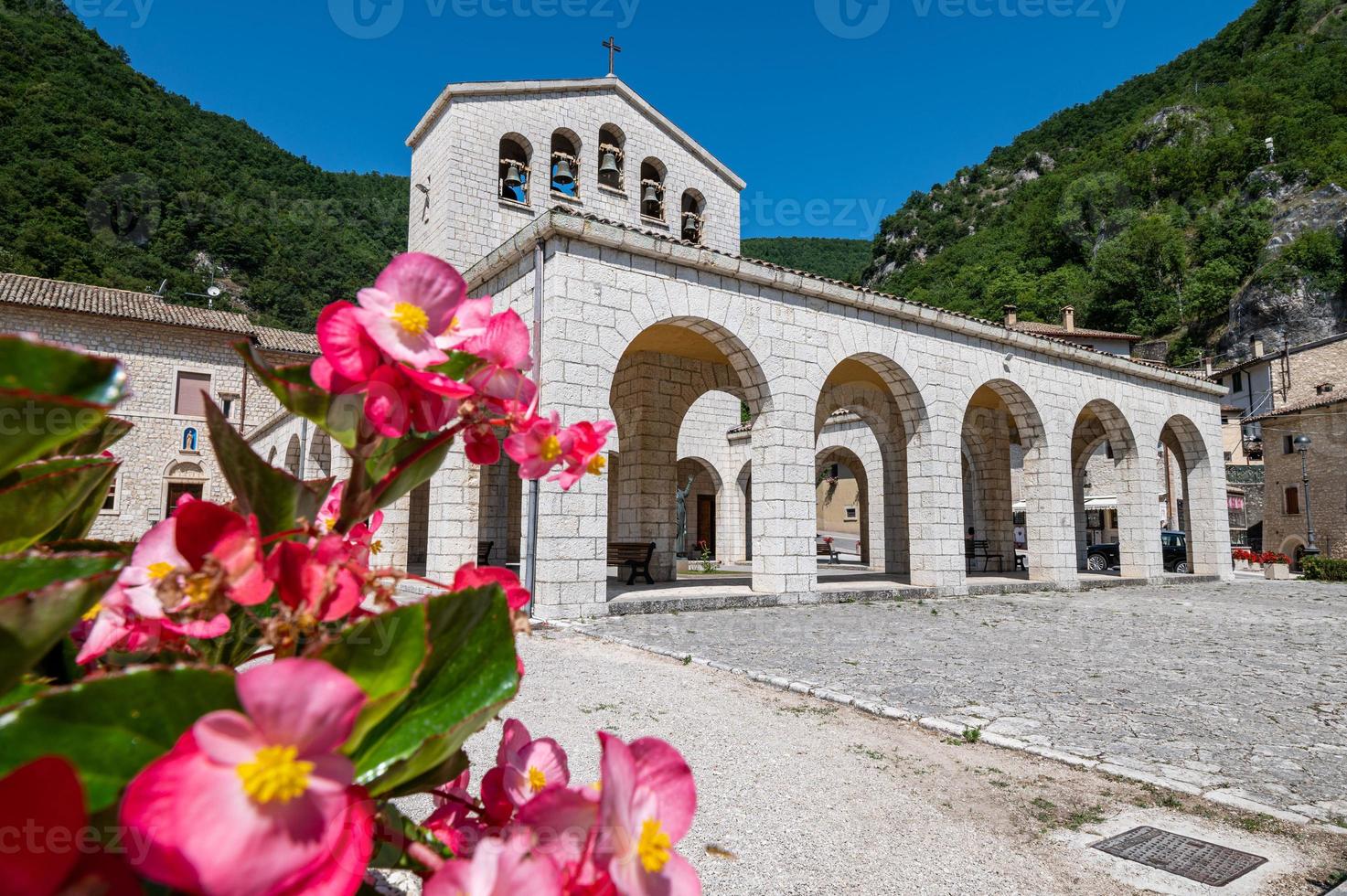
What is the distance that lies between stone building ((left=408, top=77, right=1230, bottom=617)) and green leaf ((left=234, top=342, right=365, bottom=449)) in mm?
7548

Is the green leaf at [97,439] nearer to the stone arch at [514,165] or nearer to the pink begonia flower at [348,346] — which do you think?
the pink begonia flower at [348,346]

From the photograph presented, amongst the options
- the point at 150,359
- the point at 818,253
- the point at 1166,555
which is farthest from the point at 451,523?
the point at 818,253

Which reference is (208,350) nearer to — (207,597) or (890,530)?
(890,530)

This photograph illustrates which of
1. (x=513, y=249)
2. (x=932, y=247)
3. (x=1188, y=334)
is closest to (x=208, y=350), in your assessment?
(x=513, y=249)

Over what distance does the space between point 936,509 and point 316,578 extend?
12.2m

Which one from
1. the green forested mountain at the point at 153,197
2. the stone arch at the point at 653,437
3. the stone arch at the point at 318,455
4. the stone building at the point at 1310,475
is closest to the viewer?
the stone arch at the point at 653,437

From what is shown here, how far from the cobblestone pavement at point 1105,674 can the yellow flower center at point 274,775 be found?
4042mm

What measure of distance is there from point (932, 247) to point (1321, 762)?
6461cm

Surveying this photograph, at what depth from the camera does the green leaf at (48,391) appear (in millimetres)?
415

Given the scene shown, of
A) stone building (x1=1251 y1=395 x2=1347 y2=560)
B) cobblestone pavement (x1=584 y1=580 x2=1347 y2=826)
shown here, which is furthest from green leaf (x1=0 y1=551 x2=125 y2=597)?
stone building (x1=1251 y1=395 x2=1347 y2=560)

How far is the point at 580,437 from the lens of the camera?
2.74 ft

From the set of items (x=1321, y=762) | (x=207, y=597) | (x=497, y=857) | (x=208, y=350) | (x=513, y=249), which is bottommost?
(x=1321, y=762)

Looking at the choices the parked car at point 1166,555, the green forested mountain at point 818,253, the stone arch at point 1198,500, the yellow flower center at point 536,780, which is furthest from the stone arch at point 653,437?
the green forested mountain at point 818,253

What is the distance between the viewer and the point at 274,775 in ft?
1.22
